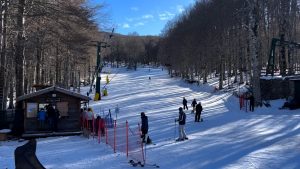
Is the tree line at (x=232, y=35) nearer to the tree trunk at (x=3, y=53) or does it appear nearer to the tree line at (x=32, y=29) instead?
the tree line at (x=32, y=29)

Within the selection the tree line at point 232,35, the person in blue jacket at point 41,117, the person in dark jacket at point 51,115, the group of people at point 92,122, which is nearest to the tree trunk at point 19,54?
the person in blue jacket at point 41,117

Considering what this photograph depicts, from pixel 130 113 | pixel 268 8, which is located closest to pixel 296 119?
pixel 130 113

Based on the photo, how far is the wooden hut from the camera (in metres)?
26.8

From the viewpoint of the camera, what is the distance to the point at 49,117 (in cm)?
2681

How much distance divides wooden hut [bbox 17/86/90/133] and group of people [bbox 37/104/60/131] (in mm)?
207

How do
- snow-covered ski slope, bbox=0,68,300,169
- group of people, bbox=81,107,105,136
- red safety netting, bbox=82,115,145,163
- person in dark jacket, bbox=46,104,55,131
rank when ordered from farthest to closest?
1. person in dark jacket, bbox=46,104,55,131
2. group of people, bbox=81,107,105,136
3. red safety netting, bbox=82,115,145,163
4. snow-covered ski slope, bbox=0,68,300,169

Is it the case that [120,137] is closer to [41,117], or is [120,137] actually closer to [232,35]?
[41,117]

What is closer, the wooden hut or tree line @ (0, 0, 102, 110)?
tree line @ (0, 0, 102, 110)

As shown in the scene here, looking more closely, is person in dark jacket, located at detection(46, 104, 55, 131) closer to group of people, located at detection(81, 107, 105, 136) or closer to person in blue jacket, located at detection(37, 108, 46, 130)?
person in blue jacket, located at detection(37, 108, 46, 130)

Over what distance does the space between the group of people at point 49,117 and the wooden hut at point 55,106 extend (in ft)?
0.68

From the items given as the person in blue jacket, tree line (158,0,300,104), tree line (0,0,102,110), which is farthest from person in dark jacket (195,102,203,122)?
tree line (158,0,300,104)

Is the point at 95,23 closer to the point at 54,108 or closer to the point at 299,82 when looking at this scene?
the point at 54,108

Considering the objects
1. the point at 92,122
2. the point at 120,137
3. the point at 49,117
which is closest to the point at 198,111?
the point at 92,122

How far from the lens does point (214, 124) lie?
27.5 m
